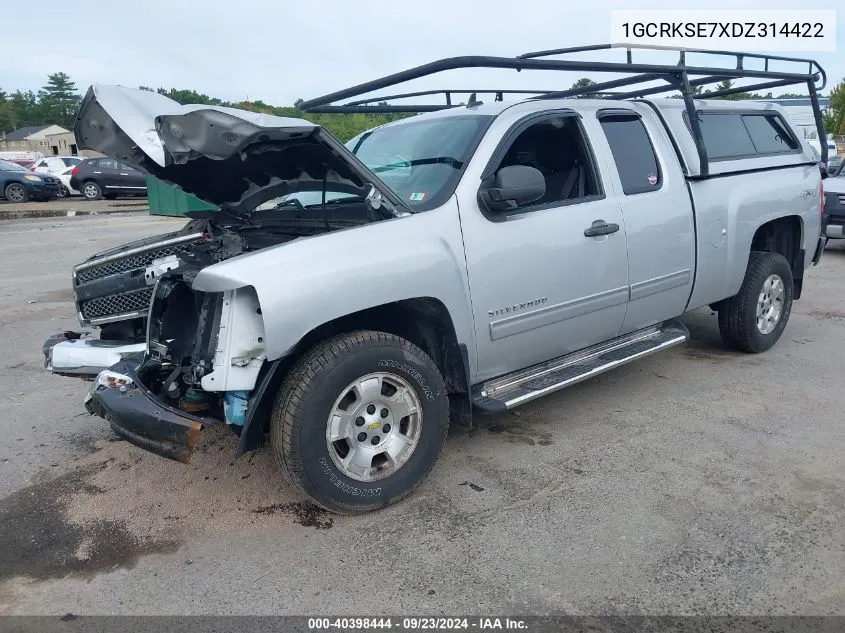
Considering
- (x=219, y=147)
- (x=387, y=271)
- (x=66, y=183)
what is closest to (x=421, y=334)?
(x=387, y=271)

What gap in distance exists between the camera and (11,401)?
4.96 meters

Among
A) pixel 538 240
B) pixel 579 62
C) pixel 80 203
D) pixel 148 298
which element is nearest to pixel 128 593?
pixel 148 298

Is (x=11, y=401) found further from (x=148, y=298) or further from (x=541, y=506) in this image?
(x=541, y=506)

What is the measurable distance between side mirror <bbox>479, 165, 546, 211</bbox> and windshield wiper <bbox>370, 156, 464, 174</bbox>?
243 millimetres

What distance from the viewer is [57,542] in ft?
10.5

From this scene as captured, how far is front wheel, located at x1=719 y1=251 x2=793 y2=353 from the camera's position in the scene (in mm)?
5488

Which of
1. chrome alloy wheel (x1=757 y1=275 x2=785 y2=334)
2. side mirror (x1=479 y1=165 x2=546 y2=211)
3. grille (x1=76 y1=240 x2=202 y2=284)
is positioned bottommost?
chrome alloy wheel (x1=757 y1=275 x2=785 y2=334)

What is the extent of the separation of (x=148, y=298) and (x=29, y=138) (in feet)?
311

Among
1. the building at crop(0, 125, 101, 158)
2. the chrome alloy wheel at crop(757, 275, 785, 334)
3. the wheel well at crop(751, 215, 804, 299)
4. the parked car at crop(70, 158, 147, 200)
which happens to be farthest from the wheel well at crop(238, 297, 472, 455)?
the building at crop(0, 125, 101, 158)

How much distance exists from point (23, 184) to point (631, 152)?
23.7m

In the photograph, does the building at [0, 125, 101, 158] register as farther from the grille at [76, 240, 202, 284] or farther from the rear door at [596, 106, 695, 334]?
the rear door at [596, 106, 695, 334]

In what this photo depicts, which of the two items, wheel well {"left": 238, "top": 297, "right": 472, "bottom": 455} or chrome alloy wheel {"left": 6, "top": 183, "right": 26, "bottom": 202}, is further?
chrome alloy wheel {"left": 6, "top": 183, "right": 26, "bottom": 202}

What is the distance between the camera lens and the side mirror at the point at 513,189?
3.58 metres

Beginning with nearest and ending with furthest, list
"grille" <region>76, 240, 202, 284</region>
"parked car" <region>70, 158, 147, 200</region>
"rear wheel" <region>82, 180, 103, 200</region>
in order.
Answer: "grille" <region>76, 240, 202, 284</region> < "parked car" <region>70, 158, 147, 200</region> < "rear wheel" <region>82, 180, 103, 200</region>
